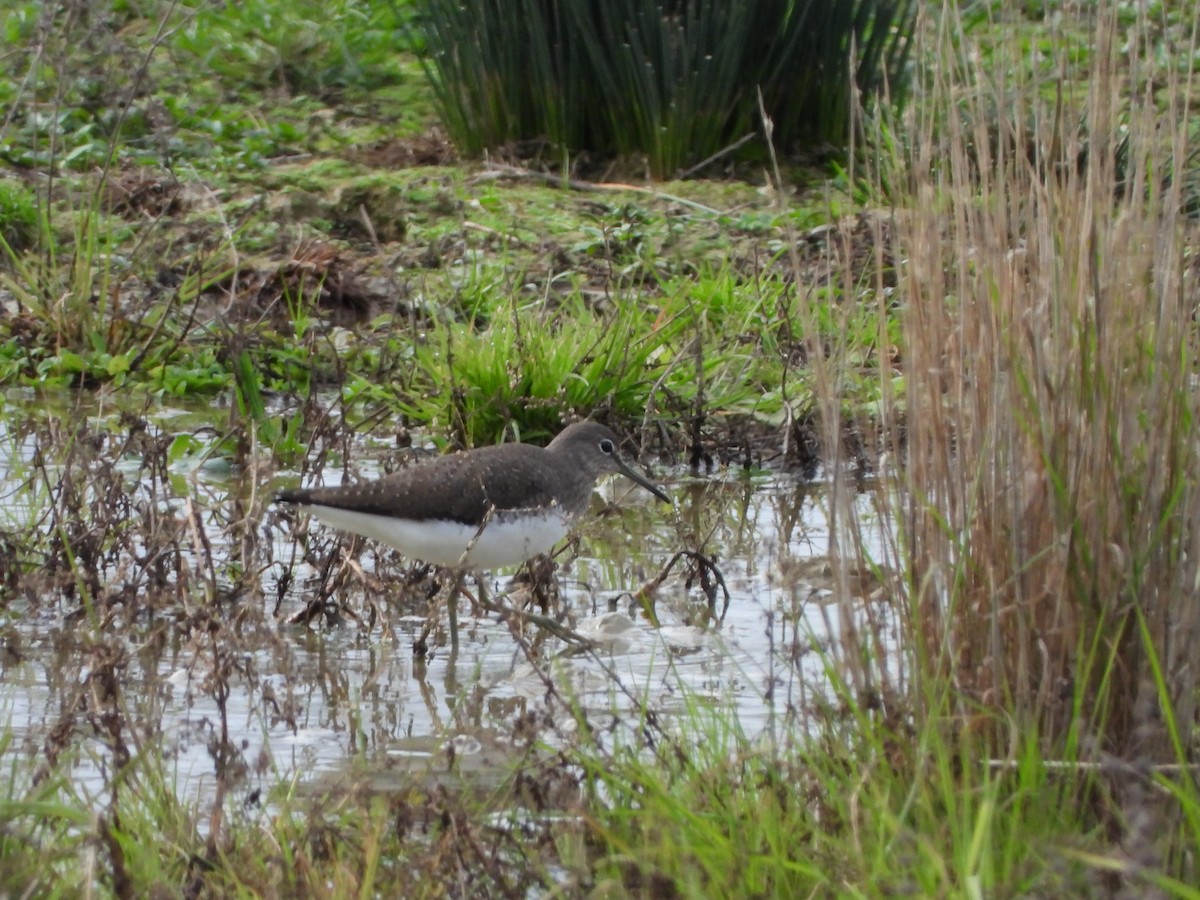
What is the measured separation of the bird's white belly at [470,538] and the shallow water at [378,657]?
0.45ft

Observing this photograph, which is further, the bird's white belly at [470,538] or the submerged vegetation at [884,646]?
the bird's white belly at [470,538]

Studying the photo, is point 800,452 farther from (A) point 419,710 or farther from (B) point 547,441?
(A) point 419,710

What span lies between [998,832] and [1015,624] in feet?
1.63

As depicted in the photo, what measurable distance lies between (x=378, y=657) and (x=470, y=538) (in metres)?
0.58

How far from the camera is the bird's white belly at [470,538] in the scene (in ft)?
18.7

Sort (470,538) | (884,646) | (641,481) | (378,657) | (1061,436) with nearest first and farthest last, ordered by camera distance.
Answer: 1. (1061,436)
2. (884,646)
3. (378,657)
4. (470,538)
5. (641,481)

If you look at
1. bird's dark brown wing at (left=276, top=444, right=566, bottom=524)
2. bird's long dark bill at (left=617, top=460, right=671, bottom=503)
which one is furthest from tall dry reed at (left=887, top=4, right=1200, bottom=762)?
bird's long dark bill at (left=617, top=460, right=671, bottom=503)

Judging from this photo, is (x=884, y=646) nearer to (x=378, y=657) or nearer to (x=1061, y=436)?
(x=1061, y=436)

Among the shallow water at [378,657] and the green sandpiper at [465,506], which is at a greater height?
the green sandpiper at [465,506]

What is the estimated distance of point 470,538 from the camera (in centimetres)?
588

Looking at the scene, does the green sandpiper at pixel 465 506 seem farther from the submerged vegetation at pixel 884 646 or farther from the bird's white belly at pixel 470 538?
the submerged vegetation at pixel 884 646

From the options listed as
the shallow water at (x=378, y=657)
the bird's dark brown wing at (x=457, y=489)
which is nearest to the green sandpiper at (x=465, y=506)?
the bird's dark brown wing at (x=457, y=489)

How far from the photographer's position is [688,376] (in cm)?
818

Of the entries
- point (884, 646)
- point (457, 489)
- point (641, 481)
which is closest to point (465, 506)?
point (457, 489)
